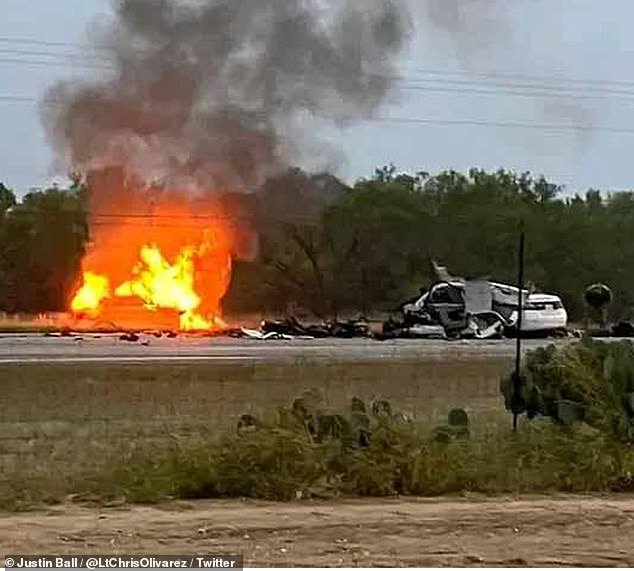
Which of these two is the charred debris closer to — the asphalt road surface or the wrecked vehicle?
the wrecked vehicle

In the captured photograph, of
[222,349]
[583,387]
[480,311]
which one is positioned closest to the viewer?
[583,387]

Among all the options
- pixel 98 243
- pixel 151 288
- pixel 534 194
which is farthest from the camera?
pixel 534 194

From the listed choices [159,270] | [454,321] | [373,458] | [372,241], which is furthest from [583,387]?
[372,241]

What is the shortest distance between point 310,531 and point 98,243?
29347 mm

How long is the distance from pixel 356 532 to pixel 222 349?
18.3 meters

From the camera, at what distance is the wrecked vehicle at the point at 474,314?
113 ft

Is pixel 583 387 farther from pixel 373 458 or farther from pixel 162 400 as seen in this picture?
pixel 162 400

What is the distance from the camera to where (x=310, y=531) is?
27.8ft

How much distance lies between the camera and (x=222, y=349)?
26.6 m

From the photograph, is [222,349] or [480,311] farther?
[480,311]

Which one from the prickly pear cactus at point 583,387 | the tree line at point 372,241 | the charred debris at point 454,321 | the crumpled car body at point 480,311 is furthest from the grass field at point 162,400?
the tree line at point 372,241

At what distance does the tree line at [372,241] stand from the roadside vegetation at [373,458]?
1055 inches

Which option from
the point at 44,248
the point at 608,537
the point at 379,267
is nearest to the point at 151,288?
the point at 44,248

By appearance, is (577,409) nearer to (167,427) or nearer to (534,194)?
(167,427)
